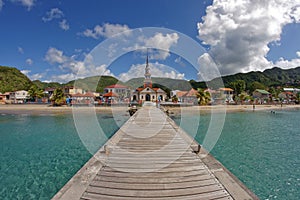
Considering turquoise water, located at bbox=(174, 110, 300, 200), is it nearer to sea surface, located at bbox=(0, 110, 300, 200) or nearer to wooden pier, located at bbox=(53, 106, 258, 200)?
sea surface, located at bbox=(0, 110, 300, 200)

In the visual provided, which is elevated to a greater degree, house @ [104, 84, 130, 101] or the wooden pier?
house @ [104, 84, 130, 101]

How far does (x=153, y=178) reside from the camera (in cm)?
411

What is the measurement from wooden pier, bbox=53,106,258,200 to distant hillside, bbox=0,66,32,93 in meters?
80.7

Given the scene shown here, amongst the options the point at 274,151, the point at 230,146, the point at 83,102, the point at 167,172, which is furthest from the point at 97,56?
the point at 83,102

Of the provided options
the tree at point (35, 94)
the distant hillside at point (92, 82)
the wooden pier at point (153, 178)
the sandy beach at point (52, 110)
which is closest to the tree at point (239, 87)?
the distant hillside at point (92, 82)

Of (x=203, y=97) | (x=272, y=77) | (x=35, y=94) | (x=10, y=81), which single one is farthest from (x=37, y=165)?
(x=272, y=77)

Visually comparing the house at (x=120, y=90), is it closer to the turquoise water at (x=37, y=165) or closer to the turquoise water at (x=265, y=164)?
the turquoise water at (x=37, y=165)

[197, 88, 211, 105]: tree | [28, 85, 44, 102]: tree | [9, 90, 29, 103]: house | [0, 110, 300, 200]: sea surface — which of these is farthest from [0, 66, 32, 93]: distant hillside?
[0, 110, 300, 200]: sea surface

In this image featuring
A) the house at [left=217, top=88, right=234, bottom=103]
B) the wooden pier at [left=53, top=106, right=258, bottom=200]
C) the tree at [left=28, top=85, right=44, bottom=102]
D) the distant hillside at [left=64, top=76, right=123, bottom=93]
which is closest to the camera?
the wooden pier at [left=53, top=106, right=258, bottom=200]

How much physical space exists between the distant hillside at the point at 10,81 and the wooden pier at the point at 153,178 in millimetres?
80665

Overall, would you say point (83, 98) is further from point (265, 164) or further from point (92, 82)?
point (265, 164)

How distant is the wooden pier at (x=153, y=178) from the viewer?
11.2ft

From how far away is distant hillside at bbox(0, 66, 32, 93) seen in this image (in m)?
69.4

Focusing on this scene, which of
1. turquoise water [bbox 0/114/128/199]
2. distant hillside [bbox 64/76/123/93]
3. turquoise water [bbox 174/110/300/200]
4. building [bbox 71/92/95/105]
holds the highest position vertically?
distant hillside [bbox 64/76/123/93]
